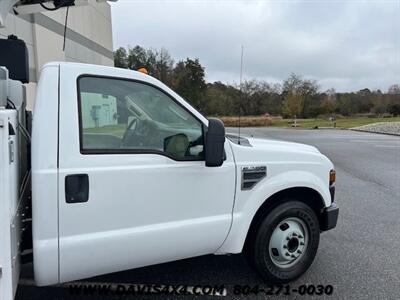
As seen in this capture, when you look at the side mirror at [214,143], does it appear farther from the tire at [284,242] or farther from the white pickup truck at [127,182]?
the tire at [284,242]

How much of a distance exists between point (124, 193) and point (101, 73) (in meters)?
0.89

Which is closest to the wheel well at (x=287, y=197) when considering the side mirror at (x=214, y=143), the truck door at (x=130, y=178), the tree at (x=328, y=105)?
the truck door at (x=130, y=178)

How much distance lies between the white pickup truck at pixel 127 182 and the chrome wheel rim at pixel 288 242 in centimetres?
1

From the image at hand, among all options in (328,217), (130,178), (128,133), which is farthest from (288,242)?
(128,133)

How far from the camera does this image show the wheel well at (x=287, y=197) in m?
3.49

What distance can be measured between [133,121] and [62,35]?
40.2 ft

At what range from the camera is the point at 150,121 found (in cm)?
291

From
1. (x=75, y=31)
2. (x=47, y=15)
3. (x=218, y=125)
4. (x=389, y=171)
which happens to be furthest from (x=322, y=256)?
(x=75, y=31)

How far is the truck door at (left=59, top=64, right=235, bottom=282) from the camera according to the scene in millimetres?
2578

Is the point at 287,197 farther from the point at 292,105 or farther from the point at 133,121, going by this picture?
the point at 292,105

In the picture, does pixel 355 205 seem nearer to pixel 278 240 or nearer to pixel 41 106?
pixel 278 240

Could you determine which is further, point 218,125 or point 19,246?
point 218,125

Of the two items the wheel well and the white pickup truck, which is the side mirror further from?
the wheel well

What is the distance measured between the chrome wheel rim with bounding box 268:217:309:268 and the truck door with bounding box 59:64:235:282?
0.63 meters
